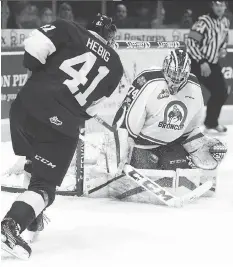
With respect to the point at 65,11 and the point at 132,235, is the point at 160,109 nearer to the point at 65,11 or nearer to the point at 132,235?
the point at 132,235

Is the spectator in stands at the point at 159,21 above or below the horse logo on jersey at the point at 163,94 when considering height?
below

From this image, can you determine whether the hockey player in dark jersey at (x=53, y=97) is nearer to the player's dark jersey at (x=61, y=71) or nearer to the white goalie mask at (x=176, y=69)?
the player's dark jersey at (x=61, y=71)

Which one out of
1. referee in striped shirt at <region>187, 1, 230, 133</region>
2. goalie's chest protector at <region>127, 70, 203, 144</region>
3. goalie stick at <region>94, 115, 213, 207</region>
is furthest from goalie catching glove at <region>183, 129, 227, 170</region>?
referee in striped shirt at <region>187, 1, 230, 133</region>

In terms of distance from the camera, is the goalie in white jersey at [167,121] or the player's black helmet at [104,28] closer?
the player's black helmet at [104,28]

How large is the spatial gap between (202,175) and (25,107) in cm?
131

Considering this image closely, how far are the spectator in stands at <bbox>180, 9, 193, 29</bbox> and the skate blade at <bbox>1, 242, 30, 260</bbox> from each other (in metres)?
4.56

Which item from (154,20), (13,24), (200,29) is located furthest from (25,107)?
(154,20)

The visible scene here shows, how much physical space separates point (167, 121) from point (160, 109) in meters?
0.07

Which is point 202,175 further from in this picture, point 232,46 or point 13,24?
point 232,46

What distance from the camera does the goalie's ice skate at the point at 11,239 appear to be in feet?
7.91

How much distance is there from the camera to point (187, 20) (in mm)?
6996

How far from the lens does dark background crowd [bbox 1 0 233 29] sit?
5547 mm

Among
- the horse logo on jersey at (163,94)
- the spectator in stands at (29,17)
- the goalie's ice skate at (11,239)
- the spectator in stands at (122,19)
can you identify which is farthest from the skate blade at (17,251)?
the spectator in stands at (122,19)

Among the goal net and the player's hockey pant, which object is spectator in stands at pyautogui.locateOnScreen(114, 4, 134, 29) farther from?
the player's hockey pant
